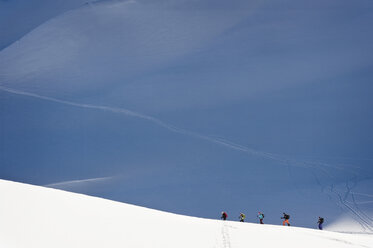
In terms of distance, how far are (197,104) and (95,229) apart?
19.2 m

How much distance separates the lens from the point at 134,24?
91.4 ft

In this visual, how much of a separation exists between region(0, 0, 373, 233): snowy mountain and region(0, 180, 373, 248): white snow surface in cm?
903

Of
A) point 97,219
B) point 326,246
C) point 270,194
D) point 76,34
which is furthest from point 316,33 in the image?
point 97,219

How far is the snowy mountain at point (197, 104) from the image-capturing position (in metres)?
18.5

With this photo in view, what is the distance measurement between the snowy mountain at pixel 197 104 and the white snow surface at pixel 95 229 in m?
9.03

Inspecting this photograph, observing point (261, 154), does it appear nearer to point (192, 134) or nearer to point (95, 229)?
point (192, 134)

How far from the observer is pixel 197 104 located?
79.7ft

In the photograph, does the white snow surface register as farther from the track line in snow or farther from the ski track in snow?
the track line in snow

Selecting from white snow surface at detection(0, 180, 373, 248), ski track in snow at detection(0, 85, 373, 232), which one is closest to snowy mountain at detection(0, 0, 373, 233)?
ski track in snow at detection(0, 85, 373, 232)

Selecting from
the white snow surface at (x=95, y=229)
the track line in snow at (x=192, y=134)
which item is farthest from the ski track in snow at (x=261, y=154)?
the white snow surface at (x=95, y=229)

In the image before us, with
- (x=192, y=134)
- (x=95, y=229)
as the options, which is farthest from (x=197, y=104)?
(x=95, y=229)

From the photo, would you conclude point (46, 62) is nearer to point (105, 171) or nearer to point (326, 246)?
point (105, 171)

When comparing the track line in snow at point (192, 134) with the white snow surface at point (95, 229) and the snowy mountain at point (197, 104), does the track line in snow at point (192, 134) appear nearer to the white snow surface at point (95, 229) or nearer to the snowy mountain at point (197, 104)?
the snowy mountain at point (197, 104)

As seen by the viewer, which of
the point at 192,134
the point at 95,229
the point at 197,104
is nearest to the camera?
the point at 95,229
